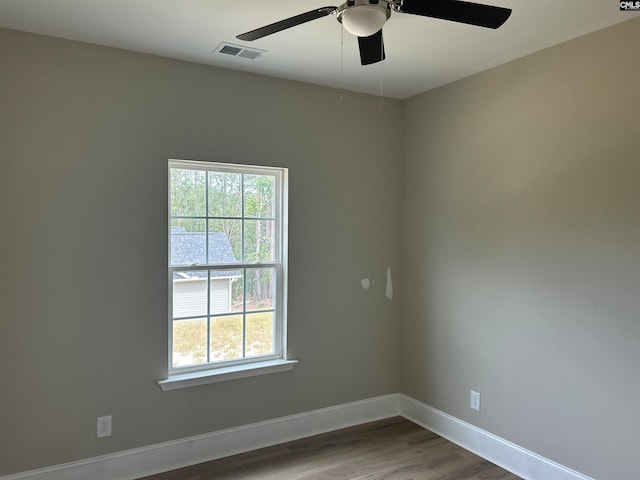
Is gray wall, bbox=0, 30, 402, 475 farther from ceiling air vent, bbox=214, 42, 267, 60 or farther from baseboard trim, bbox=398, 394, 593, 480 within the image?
baseboard trim, bbox=398, 394, 593, 480

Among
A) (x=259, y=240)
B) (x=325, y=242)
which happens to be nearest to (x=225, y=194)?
(x=259, y=240)

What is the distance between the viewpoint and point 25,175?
2447 millimetres

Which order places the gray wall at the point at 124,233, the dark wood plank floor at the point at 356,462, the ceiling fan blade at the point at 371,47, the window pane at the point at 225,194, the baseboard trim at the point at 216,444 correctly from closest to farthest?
the ceiling fan blade at the point at 371,47 → the gray wall at the point at 124,233 → the baseboard trim at the point at 216,444 → the dark wood plank floor at the point at 356,462 → the window pane at the point at 225,194

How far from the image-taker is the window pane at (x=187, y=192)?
2.92 metres

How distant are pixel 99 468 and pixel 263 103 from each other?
8.28 feet

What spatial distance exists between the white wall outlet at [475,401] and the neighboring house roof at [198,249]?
1854mm

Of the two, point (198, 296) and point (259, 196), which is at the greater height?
point (259, 196)

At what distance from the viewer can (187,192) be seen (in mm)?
2953

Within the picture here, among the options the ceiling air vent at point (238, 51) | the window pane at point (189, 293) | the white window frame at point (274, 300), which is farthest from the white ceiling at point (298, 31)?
the window pane at point (189, 293)

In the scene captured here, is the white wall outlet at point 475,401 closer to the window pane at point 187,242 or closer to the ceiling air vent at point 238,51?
the window pane at point 187,242

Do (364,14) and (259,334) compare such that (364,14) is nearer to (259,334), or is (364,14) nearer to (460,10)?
(460,10)

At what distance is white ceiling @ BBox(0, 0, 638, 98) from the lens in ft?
7.02

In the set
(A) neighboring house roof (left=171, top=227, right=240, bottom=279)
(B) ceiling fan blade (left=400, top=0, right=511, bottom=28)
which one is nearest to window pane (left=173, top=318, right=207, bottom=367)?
(A) neighboring house roof (left=171, top=227, right=240, bottom=279)

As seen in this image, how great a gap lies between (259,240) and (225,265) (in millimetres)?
315
